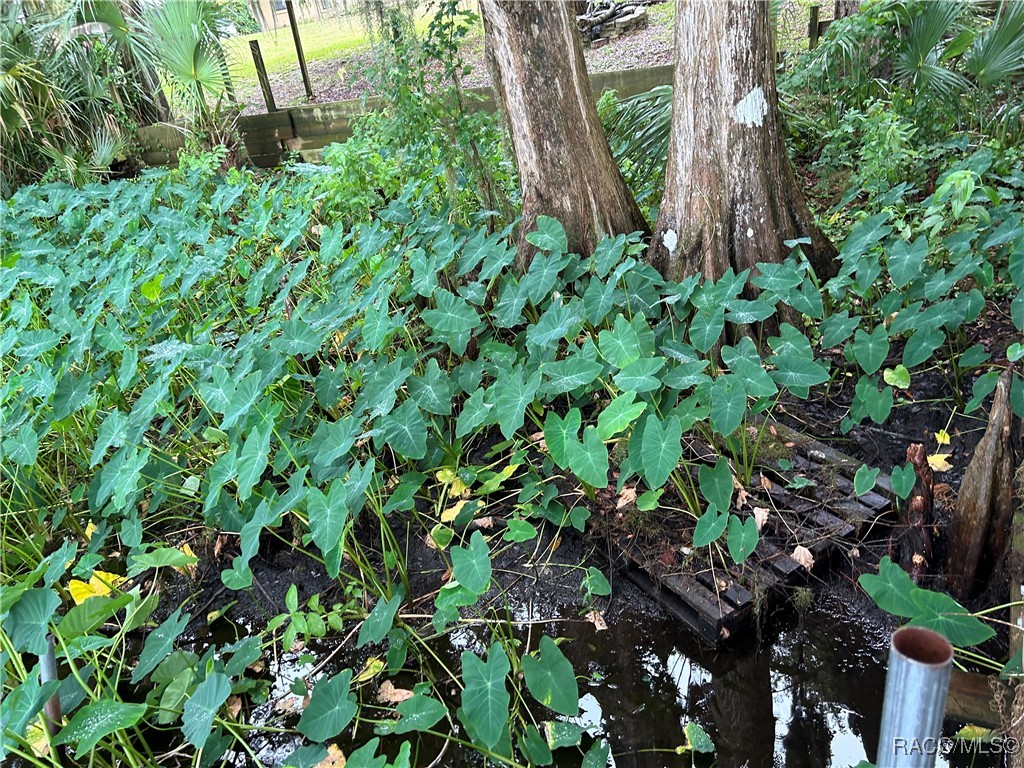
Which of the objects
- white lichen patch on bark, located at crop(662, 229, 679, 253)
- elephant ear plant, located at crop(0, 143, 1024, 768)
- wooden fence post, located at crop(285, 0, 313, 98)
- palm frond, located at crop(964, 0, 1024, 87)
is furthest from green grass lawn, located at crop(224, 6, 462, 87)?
white lichen patch on bark, located at crop(662, 229, 679, 253)

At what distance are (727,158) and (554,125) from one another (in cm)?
69

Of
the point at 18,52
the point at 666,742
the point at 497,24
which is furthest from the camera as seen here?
the point at 18,52

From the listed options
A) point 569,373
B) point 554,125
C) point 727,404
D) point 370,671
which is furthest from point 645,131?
point 370,671

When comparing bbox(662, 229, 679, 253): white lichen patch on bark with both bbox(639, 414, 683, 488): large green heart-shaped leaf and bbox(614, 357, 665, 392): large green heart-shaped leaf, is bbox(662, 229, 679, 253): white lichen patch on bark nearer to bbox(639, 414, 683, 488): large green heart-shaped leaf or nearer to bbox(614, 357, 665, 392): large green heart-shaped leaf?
bbox(614, 357, 665, 392): large green heart-shaped leaf

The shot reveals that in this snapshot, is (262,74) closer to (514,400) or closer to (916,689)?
(514,400)

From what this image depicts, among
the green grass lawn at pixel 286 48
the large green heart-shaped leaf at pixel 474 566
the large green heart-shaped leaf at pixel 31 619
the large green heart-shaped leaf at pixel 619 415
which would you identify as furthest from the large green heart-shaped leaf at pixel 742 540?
the green grass lawn at pixel 286 48

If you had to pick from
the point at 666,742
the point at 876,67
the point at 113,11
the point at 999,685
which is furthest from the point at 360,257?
the point at 113,11

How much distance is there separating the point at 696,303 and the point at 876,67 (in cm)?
277

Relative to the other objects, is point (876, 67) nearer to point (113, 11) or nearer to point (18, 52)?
point (113, 11)

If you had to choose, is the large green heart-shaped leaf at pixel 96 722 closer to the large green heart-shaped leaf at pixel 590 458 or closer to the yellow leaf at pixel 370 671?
the yellow leaf at pixel 370 671

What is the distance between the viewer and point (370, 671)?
191 cm

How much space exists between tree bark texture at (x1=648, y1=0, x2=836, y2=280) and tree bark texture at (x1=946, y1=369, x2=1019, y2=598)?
1.06 meters

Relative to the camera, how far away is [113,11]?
606 cm

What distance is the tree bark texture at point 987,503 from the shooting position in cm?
171
